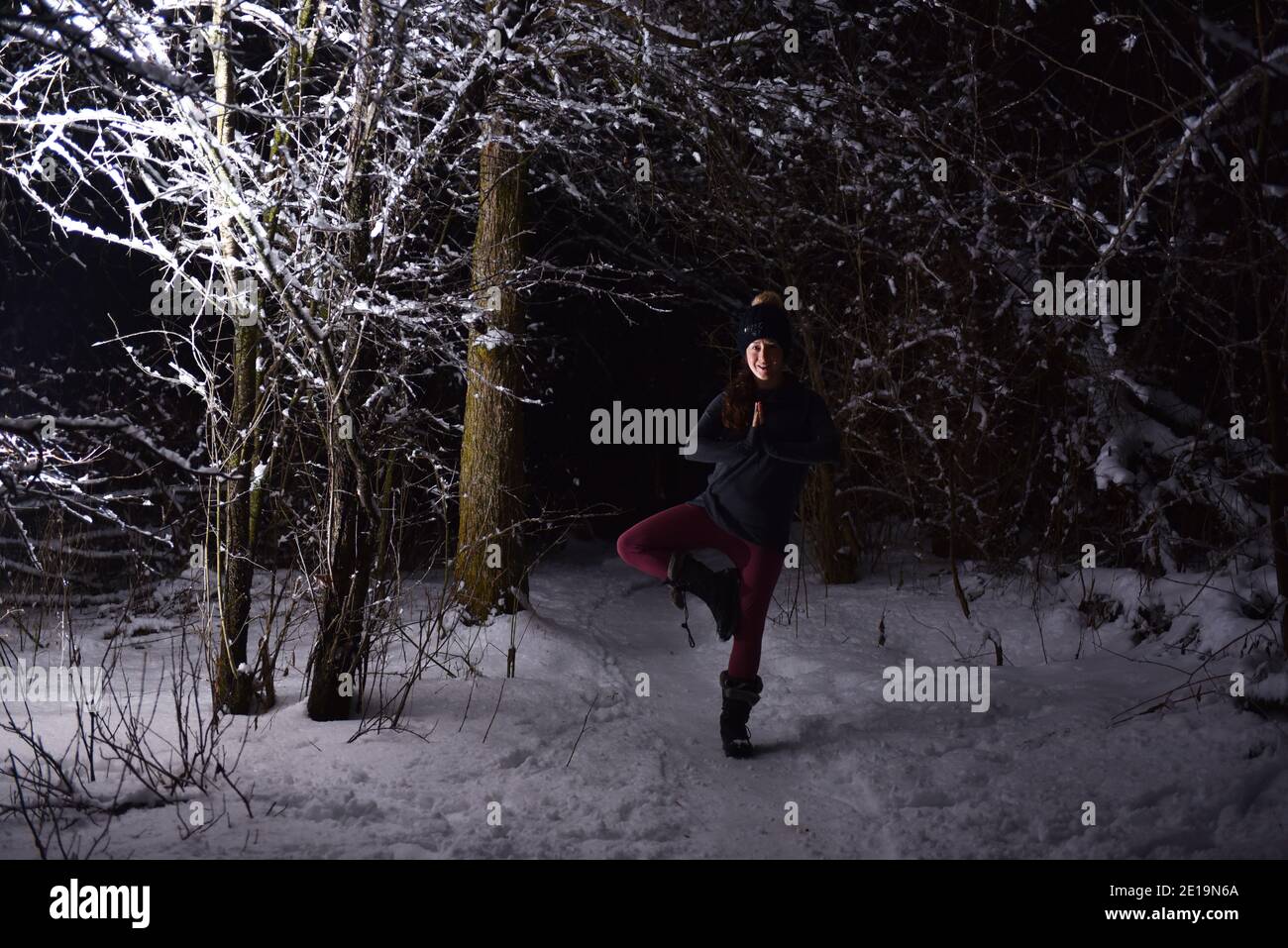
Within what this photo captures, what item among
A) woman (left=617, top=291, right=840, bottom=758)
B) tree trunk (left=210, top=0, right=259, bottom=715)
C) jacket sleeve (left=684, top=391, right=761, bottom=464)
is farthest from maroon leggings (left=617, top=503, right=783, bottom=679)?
tree trunk (left=210, top=0, right=259, bottom=715)

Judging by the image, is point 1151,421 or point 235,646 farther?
point 1151,421

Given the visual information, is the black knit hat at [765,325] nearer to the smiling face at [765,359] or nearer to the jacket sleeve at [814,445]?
the smiling face at [765,359]

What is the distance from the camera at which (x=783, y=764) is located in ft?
15.6

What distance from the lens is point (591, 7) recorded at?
257 inches

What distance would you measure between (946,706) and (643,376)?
6.97 meters

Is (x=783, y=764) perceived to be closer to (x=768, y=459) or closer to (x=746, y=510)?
(x=746, y=510)

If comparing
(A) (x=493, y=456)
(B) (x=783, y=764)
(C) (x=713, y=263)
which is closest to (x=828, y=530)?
(C) (x=713, y=263)

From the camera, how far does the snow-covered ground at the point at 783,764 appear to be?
12.4 ft

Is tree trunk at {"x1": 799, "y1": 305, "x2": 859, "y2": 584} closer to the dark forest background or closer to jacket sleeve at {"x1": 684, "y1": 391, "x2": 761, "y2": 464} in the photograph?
the dark forest background

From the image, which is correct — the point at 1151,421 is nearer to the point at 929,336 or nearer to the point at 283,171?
the point at 929,336

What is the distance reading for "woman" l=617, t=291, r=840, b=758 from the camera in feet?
15.8

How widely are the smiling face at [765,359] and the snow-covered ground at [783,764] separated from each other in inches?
69.2
